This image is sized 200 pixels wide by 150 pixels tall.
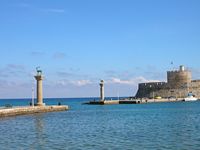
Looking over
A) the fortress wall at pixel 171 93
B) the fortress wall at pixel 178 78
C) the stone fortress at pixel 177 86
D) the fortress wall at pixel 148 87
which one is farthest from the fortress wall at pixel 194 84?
the fortress wall at pixel 148 87

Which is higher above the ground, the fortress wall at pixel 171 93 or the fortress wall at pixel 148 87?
the fortress wall at pixel 148 87

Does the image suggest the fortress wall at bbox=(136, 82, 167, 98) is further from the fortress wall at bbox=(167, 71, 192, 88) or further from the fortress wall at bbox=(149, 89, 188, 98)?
the fortress wall at bbox=(167, 71, 192, 88)

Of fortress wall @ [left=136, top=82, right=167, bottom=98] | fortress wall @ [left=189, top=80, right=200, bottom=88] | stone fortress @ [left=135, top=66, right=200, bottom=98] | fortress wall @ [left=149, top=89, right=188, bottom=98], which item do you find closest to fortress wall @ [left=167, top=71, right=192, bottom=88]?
stone fortress @ [left=135, top=66, right=200, bottom=98]

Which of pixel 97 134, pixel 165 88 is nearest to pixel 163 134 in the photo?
pixel 97 134

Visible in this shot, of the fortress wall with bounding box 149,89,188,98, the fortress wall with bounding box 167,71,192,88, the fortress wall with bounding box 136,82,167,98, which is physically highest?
the fortress wall with bounding box 167,71,192,88

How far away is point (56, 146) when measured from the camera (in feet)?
78.9

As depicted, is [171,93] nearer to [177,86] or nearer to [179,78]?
[177,86]

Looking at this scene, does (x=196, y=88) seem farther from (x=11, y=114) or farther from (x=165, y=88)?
(x=11, y=114)

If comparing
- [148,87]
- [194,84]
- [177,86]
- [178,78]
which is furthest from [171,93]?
[148,87]

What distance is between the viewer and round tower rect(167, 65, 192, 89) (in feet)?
Answer: 399

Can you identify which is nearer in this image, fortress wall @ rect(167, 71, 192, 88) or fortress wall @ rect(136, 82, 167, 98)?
fortress wall @ rect(167, 71, 192, 88)

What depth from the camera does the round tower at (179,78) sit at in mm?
121500

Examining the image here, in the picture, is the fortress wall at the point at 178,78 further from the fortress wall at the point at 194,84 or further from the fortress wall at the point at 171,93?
the fortress wall at the point at 171,93

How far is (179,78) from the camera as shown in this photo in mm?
121812
